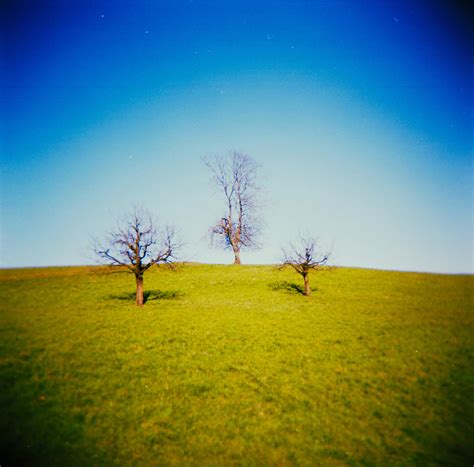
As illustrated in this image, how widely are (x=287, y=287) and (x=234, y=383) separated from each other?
21763 mm

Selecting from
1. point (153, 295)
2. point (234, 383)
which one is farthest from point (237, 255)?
point (234, 383)

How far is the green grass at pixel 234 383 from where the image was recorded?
33.1 feet

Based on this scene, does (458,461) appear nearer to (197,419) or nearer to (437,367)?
(437,367)

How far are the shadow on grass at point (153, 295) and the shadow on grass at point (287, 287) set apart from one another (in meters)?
12.2

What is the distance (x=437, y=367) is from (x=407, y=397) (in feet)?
13.8

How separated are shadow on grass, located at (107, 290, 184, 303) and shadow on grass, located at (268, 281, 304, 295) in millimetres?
12234

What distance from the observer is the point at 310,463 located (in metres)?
9.66

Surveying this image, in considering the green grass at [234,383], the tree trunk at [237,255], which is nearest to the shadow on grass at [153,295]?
the green grass at [234,383]

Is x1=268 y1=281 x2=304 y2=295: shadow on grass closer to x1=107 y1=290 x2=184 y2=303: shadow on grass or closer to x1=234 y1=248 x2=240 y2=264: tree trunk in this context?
x1=107 y1=290 x2=184 y2=303: shadow on grass

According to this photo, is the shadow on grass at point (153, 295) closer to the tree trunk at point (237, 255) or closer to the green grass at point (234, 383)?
the green grass at point (234, 383)

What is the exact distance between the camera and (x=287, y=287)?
3459 centimetres

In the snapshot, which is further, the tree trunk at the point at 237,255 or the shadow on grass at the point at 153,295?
the tree trunk at the point at 237,255

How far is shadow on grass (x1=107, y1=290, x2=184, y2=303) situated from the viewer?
28808 millimetres

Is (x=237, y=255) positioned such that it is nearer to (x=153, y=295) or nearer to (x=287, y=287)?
(x=287, y=287)
